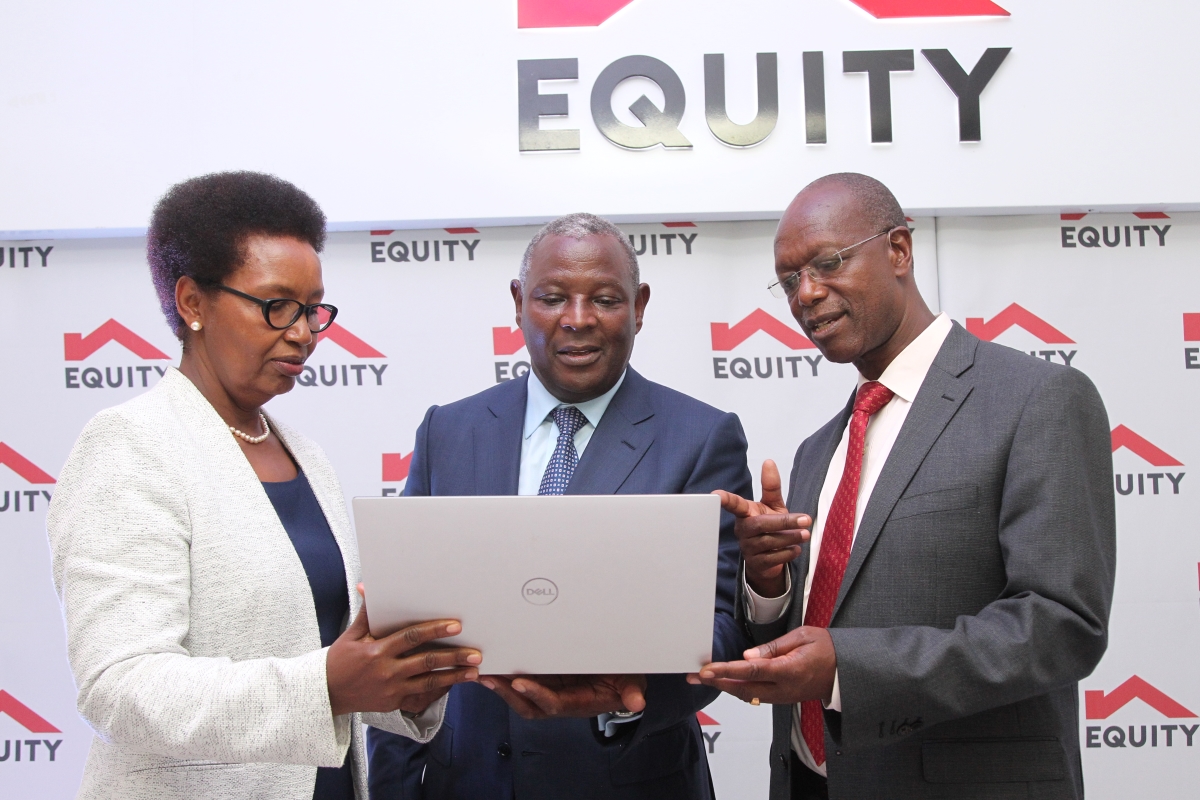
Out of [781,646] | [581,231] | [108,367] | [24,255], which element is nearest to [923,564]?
[781,646]

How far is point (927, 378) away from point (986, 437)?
0.21 m

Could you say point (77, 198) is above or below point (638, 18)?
below

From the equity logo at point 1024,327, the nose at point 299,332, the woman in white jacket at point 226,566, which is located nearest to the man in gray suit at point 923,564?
the woman in white jacket at point 226,566

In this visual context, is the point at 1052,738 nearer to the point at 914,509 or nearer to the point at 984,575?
the point at 984,575

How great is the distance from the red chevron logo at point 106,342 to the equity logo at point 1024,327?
10.4 ft

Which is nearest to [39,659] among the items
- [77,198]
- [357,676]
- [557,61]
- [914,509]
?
[77,198]

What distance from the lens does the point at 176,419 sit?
5.62 ft

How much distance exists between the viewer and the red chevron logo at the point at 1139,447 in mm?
3369

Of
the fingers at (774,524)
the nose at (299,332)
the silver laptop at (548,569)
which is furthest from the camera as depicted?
the nose at (299,332)

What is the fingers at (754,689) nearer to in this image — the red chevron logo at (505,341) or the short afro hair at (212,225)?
the short afro hair at (212,225)

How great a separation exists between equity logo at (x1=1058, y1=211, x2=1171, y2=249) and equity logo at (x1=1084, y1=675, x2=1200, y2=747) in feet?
5.37

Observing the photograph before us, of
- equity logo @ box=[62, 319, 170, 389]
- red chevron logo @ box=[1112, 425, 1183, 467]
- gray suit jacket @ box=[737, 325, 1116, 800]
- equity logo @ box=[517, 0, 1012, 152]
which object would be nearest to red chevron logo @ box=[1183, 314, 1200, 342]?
red chevron logo @ box=[1112, 425, 1183, 467]

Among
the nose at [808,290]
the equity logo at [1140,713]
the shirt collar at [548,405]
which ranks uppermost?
the nose at [808,290]

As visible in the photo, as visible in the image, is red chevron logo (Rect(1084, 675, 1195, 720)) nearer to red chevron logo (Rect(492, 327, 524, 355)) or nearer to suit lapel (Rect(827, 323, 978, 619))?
suit lapel (Rect(827, 323, 978, 619))
